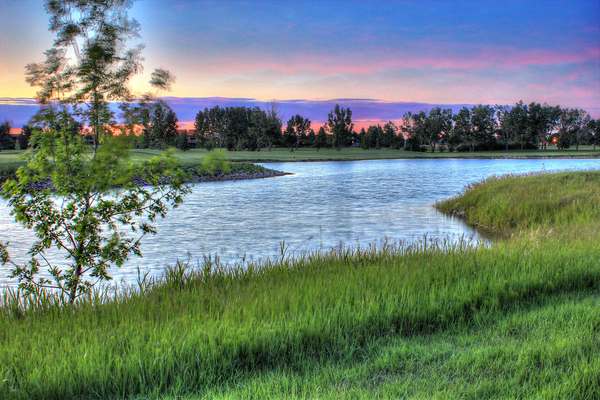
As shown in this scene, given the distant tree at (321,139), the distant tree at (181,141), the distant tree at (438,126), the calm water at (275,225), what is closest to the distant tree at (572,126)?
the distant tree at (438,126)

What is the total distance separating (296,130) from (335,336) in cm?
18702

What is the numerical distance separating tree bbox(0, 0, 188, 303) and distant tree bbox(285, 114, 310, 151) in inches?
6844

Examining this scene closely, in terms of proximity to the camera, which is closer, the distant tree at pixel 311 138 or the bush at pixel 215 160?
the bush at pixel 215 160

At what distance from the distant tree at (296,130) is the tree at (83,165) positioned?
173844mm

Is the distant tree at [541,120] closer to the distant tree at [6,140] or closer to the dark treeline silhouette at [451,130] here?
the dark treeline silhouette at [451,130]

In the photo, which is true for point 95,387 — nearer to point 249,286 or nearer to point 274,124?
point 249,286

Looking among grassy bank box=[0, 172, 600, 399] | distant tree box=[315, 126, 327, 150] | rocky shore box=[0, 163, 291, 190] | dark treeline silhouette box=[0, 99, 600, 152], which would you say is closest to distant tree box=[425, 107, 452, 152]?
dark treeline silhouette box=[0, 99, 600, 152]

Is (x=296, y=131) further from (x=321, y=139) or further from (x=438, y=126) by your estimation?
(x=438, y=126)

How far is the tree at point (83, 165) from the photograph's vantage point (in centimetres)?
927

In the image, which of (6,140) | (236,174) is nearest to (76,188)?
(236,174)

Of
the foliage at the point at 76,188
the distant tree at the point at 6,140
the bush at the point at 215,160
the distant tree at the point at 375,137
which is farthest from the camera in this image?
the distant tree at the point at 375,137

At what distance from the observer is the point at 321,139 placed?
188375mm

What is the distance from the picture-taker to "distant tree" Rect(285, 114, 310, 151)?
186 m

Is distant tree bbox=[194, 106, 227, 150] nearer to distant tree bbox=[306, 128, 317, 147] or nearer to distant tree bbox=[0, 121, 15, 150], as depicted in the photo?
distant tree bbox=[306, 128, 317, 147]
